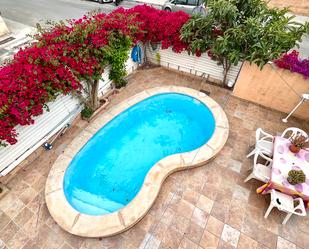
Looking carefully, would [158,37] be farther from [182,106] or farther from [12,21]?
[12,21]

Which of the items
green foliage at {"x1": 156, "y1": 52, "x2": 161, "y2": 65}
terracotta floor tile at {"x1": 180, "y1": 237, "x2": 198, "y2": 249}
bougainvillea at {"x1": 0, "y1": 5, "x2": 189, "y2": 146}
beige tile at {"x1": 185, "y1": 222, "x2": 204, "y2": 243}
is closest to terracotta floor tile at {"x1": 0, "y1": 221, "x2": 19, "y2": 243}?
bougainvillea at {"x1": 0, "y1": 5, "x2": 189, "y2": 146}

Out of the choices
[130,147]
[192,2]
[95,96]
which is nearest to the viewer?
[130,147]

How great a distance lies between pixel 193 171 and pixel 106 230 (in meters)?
2.87

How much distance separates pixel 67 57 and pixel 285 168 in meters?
6.71

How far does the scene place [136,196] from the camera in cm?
499

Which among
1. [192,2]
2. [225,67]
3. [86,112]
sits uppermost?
[192,2]

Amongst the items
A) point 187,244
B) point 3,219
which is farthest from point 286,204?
point 3,219

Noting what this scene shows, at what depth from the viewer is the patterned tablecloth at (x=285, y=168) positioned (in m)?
4.38

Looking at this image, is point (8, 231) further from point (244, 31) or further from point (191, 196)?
point (244, 31)

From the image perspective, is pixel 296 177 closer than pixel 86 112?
Yes

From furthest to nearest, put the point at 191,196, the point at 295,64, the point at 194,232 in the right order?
the point at 295,64
the point at 191,196
the point at 194,232

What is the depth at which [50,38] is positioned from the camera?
5629 mm

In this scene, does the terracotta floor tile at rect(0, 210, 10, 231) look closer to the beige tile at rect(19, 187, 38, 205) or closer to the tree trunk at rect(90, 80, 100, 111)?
the beige tile at rect(19, 187, 38, 205)

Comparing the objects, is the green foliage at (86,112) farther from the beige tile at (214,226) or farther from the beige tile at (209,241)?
the beige tile at (209,241)
